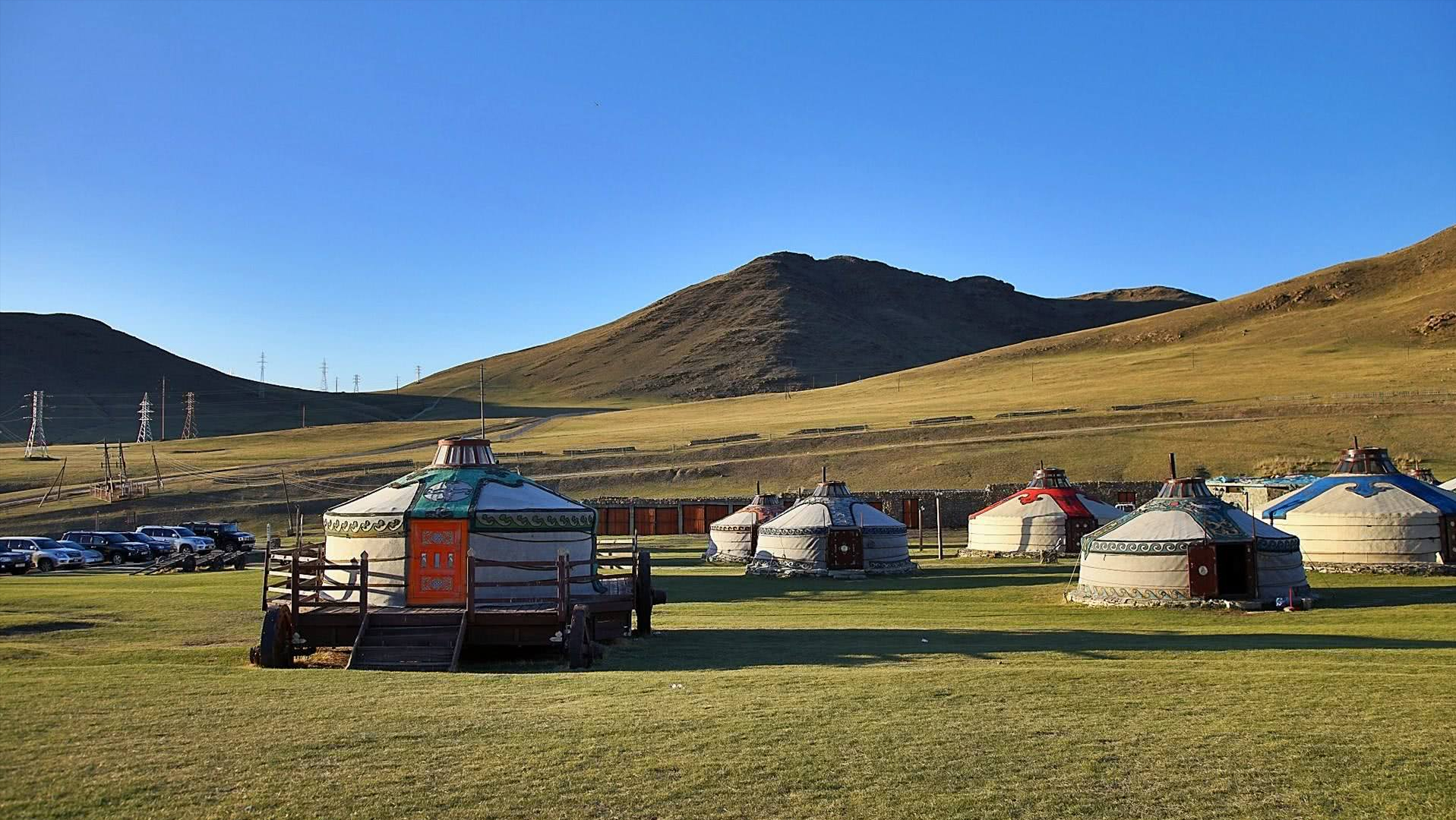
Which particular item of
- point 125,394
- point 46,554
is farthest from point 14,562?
point 125,394

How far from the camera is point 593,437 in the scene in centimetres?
7825

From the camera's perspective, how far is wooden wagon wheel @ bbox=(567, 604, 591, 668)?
46.6 feet

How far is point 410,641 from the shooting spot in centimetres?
1486

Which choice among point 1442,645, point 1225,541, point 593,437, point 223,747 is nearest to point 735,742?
point 223,747

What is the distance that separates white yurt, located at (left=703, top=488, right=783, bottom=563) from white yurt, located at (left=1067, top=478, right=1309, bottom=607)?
46.5 feet

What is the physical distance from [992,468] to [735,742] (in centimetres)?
4741

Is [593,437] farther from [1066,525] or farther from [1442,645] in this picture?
[1442,645]

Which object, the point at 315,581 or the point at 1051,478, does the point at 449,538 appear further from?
the point at 1051,478

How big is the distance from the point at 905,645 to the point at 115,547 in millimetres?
31706

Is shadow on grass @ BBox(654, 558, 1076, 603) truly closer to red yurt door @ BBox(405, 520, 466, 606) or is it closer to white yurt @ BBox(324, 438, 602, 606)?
white yurt @ BBox(324, 438, 602, 606)

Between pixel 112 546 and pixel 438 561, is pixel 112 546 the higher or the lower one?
the lower one

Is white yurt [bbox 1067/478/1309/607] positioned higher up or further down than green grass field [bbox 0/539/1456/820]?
higher up

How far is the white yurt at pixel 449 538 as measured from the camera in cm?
1711

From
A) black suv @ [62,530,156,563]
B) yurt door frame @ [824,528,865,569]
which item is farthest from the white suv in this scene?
yurt door frame @ [824,528,865,569]
